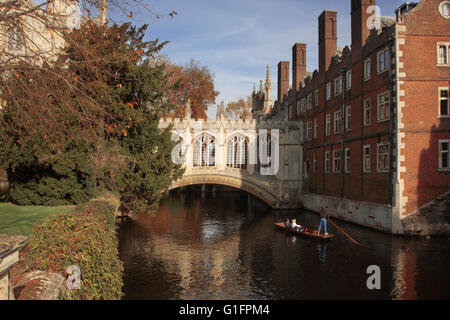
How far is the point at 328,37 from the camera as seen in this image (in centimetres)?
2941

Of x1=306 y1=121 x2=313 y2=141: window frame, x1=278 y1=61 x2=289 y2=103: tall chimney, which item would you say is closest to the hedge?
x1=306 y1=121 x2=313 y2=141: window frame

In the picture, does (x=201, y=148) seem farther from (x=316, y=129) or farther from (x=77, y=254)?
(x=77, y=254)

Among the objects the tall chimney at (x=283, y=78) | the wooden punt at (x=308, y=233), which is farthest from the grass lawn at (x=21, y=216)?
the tall chimney at (x=283, y=78)

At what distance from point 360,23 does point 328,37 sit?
635 centimetres

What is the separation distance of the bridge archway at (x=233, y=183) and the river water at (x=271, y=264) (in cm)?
728

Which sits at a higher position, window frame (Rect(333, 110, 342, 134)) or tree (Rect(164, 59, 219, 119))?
tree (Rect(164, 59, 219, 119))

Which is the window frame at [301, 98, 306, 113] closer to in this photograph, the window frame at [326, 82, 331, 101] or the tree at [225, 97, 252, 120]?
the window frame at [326, 82, 331, 101]

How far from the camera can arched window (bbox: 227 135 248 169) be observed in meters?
31.9

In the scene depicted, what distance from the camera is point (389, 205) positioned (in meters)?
19.4

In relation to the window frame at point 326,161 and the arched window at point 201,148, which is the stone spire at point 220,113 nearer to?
the arched window at point 201,148

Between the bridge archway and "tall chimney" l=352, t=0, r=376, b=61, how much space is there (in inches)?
544

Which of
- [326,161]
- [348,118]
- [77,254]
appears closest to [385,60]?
[348,118]

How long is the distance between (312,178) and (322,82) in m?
8.43
